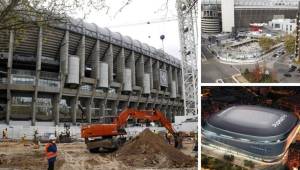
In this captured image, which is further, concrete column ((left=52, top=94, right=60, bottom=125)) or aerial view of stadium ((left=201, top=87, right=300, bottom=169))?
concrete column ((left=52, top=94, right=60, bottom=125))

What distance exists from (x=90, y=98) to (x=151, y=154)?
40.9 m

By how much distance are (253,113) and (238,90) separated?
1.34ft

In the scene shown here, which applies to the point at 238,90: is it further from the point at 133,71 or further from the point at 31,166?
the point at 133,71

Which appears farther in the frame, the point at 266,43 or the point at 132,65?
the point at 132,65

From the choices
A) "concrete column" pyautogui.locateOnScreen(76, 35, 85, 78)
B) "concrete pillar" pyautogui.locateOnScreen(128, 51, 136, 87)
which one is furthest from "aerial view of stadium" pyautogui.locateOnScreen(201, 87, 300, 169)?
"concrete pillar" pyautogui.locateOnScreen(128, 51, 136, 87)

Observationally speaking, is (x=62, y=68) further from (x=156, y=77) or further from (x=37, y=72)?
(x=156, y=77)

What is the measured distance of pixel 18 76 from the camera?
49969 millimetres

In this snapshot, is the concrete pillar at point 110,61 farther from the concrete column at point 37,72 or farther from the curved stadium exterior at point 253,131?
the curved stadium exterior at point 253,131

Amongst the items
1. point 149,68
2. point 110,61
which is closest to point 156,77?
point 149,68

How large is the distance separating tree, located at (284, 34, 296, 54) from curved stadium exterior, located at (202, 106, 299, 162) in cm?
91

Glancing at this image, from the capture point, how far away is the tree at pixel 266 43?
20.8 ft

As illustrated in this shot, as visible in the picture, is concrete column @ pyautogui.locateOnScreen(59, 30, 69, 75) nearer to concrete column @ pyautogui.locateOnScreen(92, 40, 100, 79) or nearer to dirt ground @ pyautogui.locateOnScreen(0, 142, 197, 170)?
concrete column @ pyautogui.locateOnScreen(92, 40, 100, 79)

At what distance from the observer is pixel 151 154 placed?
65.9 feet

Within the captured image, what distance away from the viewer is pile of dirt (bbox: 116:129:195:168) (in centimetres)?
1866
